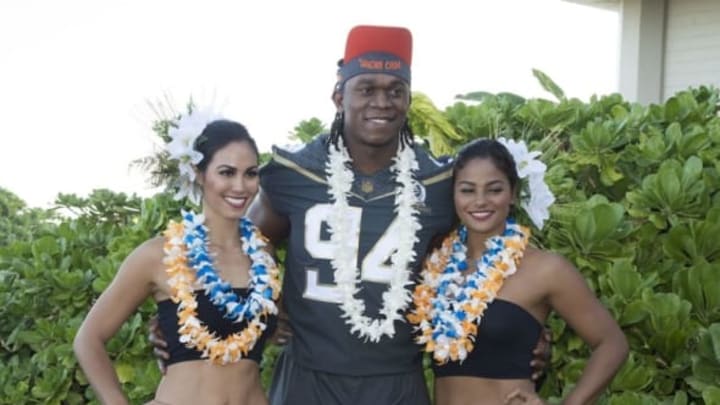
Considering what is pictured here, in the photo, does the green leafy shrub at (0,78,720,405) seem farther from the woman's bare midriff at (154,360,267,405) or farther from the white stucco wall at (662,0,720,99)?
the white stucco wall at (662,0,720,99)

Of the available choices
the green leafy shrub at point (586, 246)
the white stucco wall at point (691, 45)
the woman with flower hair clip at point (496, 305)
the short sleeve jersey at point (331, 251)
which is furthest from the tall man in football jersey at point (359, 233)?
the white stucco wall at point (691, 45)

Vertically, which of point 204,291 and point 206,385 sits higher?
point 204,291

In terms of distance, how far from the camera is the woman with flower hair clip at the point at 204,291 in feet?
9.80

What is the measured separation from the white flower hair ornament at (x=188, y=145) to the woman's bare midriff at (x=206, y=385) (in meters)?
0.61

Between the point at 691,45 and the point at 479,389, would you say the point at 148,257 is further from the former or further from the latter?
the point at 691,45

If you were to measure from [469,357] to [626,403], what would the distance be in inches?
30.6

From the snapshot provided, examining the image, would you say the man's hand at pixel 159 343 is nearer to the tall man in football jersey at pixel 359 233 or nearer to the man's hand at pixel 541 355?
the tall man in football jersey at pixel 359 233

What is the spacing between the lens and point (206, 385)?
9.85 ft

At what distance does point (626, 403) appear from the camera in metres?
3.51

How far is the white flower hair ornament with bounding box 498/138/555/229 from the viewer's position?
332cm

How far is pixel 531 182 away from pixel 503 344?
62cm

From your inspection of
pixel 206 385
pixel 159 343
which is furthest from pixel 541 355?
pixel 159 343

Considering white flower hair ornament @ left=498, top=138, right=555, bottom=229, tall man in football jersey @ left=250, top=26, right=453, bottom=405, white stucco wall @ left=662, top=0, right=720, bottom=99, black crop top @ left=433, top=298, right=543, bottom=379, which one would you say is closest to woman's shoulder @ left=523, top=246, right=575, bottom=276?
black crop top @ left=433, top=298, right=543, bottom=379

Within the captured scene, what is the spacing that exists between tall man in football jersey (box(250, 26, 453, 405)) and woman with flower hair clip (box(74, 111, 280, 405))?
0.59ft
